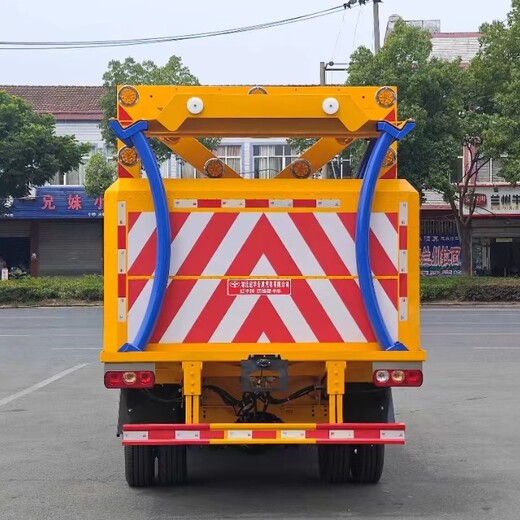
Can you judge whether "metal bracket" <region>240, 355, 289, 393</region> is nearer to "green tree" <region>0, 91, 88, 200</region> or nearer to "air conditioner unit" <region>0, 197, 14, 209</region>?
"green tree" <region>0, 91, 88, 200</region>

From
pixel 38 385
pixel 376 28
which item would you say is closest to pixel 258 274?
pixel 38 385

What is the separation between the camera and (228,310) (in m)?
6.36

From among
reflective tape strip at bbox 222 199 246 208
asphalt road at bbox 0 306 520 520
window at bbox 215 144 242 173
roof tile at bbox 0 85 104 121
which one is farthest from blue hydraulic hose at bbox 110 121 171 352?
roof tile at bbox 0 85 104 121

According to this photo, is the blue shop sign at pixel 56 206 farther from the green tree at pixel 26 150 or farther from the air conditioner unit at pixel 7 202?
the green tree at pixel 26 150

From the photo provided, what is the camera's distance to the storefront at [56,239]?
139ft

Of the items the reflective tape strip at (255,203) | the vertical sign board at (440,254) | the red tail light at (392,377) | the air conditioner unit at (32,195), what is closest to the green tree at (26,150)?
the air conditioner unit at (32,195)

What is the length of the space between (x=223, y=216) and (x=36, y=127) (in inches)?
1231

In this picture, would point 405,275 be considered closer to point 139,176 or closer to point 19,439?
point 139,176

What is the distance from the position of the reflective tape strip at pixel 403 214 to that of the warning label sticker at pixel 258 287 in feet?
2.72

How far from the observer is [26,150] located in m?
35.9

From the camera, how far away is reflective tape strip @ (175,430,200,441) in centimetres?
604

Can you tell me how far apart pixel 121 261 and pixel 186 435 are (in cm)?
118

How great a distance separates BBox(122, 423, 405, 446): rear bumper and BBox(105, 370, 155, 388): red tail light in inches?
10.3

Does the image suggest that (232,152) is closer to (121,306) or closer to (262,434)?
(121,306)
